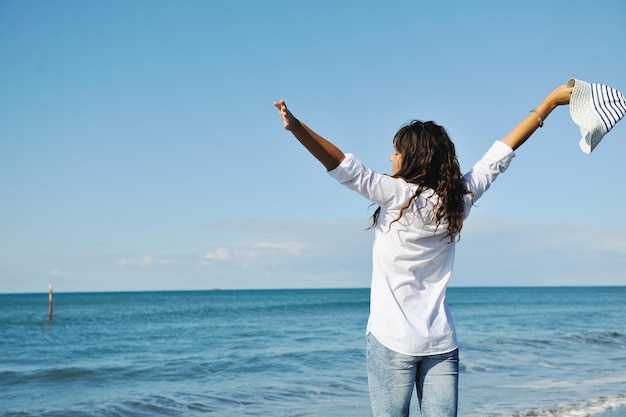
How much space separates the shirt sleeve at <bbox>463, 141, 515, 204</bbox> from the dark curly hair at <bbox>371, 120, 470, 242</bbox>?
0.09 metres

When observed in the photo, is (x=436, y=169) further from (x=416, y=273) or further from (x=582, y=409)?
(x=582, y=409)

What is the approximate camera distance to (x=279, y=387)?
10.6m

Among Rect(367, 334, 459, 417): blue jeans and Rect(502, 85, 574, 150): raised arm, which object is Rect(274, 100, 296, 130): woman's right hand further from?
Rect(502, 85, 574, 150): raised arm

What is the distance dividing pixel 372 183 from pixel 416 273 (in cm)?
40

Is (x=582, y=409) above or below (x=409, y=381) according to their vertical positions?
below

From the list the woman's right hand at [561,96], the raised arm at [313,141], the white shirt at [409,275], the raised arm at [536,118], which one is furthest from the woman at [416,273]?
the woman's right hand at [561,96]

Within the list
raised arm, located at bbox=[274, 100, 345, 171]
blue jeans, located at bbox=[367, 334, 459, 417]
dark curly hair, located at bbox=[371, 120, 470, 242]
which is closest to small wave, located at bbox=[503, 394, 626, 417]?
blue jeans, located at bbox=[367, 334, 459, 417]

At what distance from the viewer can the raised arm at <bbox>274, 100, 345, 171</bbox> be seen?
207 cm

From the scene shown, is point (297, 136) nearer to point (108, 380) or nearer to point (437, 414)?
point (437, 414)

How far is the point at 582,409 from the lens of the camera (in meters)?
7.95

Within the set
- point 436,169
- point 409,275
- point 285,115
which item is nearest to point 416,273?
point 409,275

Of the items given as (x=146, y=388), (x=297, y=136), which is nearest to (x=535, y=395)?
(x=146, y=388)

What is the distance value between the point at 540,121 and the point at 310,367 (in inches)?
429

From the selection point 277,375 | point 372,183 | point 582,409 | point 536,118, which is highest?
point 536,118
